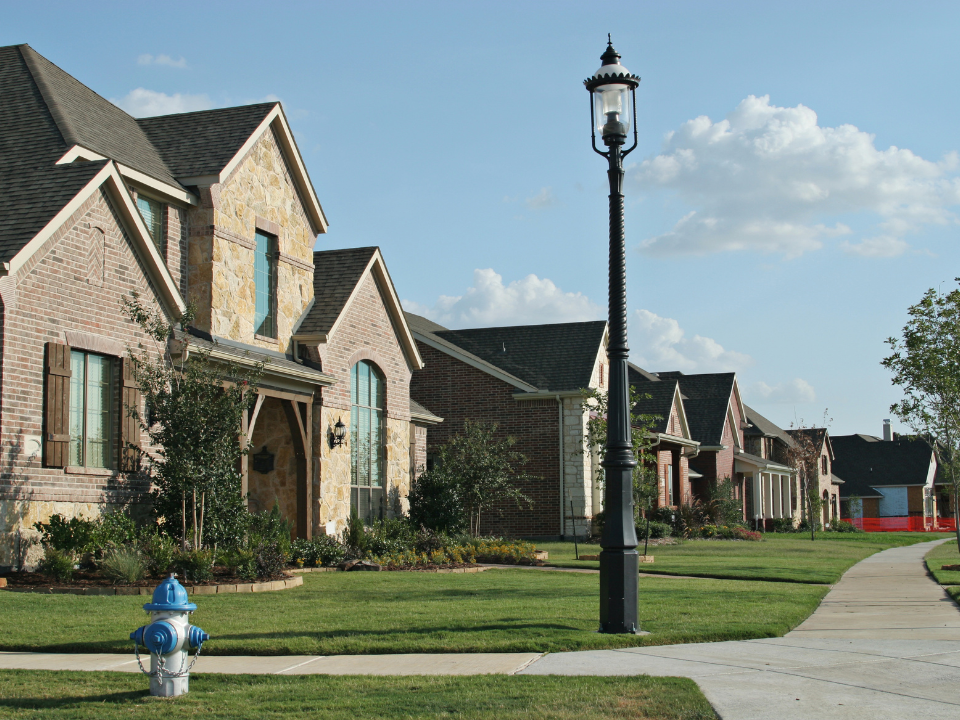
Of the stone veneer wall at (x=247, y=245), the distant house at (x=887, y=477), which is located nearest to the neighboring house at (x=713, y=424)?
the distant house at (x=887, y=477)

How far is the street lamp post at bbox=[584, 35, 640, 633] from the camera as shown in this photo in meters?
9.34

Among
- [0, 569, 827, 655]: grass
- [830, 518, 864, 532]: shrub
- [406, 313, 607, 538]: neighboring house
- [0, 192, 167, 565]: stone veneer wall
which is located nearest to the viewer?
[0, 569, 827, 655]: grass

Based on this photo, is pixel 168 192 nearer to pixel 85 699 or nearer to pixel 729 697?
pixel 85 699

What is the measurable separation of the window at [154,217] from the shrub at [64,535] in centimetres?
564

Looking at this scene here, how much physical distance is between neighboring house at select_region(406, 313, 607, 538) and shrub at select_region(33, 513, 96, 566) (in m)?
17.9

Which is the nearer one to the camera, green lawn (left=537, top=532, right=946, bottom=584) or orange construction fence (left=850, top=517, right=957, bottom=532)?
green lawn (left=537, top=532, right=946, bottom=584)

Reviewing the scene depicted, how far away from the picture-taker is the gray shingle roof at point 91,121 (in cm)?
1698

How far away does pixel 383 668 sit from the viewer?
7.96 m

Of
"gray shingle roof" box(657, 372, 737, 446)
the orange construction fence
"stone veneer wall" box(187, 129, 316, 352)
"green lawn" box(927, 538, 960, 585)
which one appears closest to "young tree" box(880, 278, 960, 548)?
"green lawn" box(927, 538, 960, 585)

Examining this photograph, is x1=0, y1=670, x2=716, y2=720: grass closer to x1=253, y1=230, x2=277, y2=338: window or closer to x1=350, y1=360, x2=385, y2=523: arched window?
x1=253, y1=230, x2=277, y2=338: window

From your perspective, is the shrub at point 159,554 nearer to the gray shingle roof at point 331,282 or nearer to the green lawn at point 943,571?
the gray shingle roof at point 331,282

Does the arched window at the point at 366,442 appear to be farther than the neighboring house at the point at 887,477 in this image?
No

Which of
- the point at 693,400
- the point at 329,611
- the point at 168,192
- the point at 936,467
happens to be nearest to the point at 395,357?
the point at 168,192

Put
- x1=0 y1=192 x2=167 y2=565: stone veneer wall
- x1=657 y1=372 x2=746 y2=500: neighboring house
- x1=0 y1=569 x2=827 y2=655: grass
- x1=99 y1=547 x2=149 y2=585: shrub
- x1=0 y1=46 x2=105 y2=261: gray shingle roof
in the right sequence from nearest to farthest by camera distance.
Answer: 1. x1=0 y1=569 x2=827 y2=655: grass
2. x1=99 y1=547 x2=149 y2=585: shrub
3. x1=0 y1=192 x2=167 y2=565: stone veneer wall
4. x1=0 y1=46 x2=105 y2=261: gray shingle roof
5. x1=657 y1=372 x2=746 y2=500: neighboring house
